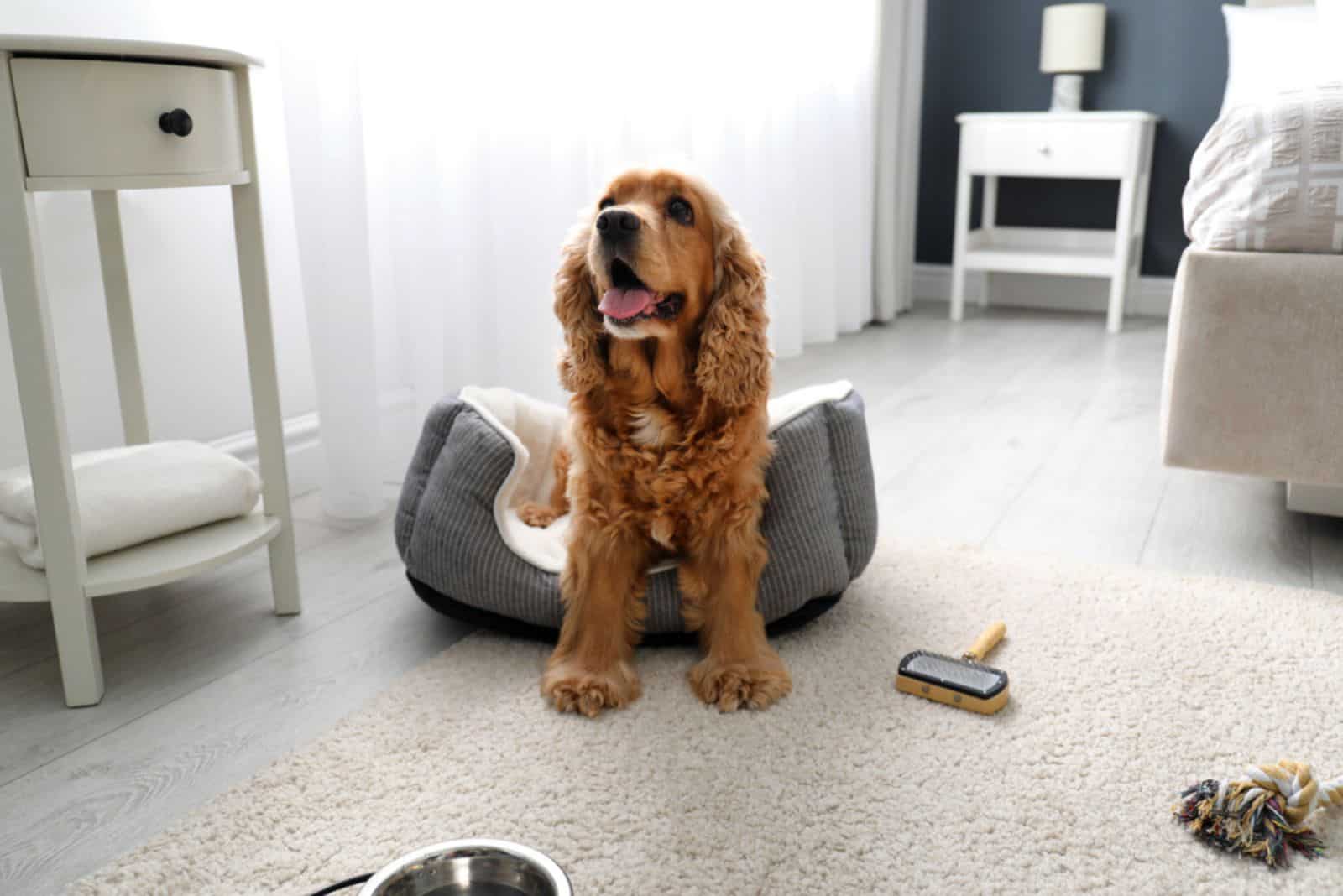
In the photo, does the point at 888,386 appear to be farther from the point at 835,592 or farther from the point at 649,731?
the point at 649,731

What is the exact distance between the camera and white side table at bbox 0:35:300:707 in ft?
4.04

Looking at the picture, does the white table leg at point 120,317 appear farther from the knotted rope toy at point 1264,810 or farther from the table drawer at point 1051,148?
the table drawer at point 1051,148

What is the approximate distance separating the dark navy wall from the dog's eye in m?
3.66

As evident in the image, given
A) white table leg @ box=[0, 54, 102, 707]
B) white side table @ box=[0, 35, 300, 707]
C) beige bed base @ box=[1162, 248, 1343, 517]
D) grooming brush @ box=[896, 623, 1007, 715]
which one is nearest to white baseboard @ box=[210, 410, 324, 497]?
white side table @ box=[0, 35, 300, 707]

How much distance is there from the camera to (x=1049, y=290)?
15.8ft

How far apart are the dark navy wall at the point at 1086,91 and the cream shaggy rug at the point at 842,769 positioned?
3.29 metres

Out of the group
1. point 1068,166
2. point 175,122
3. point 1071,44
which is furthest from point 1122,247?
point 175,122

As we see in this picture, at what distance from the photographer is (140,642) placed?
5.11 ft

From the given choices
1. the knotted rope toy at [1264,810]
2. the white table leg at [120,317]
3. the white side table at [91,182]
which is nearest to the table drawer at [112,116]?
the white side table at [91,182]

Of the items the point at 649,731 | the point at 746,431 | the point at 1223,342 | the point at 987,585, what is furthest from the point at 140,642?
the point at 1223,342

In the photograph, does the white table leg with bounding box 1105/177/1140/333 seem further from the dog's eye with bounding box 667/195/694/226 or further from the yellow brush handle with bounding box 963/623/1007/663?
the dog's eye with bounding box 667/195/694/226

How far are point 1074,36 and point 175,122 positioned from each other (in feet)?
12.4

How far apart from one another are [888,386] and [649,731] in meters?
2.07

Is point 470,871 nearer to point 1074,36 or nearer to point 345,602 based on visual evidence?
point 345,602
